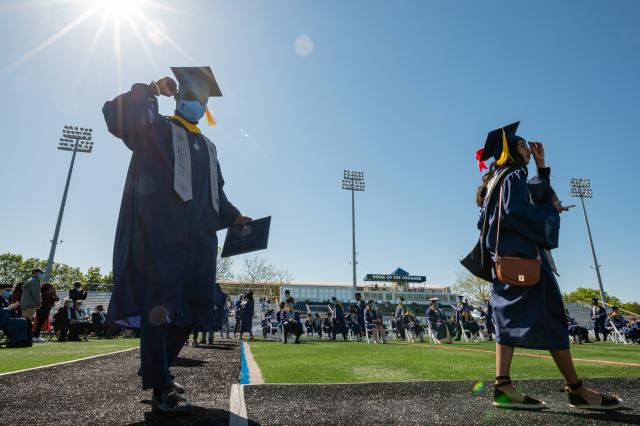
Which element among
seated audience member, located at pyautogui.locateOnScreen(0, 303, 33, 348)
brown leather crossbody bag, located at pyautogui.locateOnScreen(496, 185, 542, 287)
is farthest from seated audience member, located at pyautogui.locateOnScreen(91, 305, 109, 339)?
brown leather crossbody bag, located at pyautogui.locateOnScreen(496, 185, 542, 287)

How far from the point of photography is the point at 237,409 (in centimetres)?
199

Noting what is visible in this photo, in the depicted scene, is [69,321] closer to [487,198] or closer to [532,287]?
[487,198]

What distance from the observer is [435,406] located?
215 centimetres

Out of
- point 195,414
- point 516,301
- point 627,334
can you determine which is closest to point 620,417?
point 516,301

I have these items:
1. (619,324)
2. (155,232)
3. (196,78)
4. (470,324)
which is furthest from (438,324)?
(155,232)

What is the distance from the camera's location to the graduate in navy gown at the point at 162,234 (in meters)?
1.98

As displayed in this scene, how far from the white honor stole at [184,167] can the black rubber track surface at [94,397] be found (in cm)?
117

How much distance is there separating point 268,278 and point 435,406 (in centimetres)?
5331

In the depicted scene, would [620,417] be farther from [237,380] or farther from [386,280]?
[386,280]

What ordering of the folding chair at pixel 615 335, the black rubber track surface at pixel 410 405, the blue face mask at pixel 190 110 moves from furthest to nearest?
the folding chair at pixel 615 335 < the blue face mask at pixel 190 110 < the black rubber track surface at pixel 410 405

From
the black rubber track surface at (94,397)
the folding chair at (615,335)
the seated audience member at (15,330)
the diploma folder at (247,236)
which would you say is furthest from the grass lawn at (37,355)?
the folding chair at (615,335)

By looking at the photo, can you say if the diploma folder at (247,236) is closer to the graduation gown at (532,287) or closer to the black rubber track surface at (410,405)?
the black rubber track surface at (410,405)

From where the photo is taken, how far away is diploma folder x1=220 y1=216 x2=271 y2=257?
287 centimetres

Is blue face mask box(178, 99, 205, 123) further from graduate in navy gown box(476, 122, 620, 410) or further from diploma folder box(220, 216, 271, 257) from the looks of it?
graduate in navy gown box(476, 122, 620, 410)
